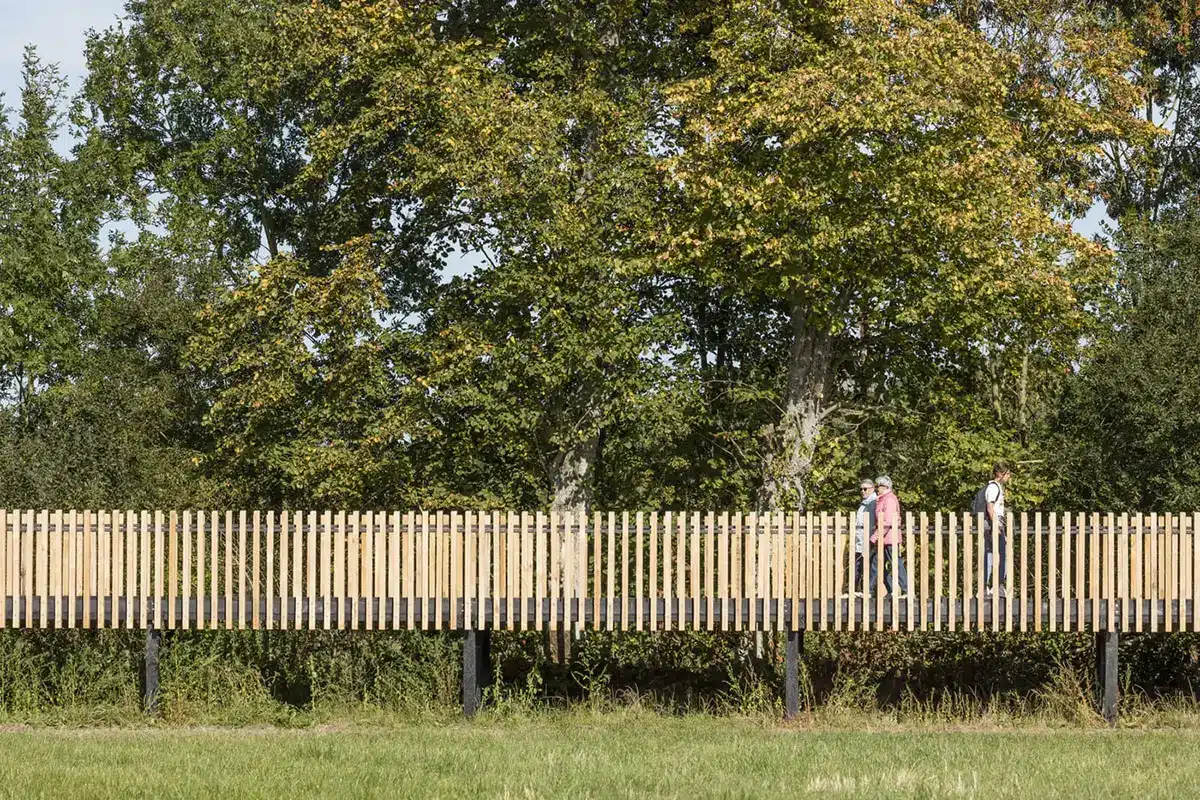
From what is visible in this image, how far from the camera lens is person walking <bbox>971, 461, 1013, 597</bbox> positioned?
16094 millimetres

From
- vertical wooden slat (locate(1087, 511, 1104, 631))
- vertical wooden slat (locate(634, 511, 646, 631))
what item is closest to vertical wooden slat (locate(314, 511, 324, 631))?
vertical wooden slat (locate(634, 511, 646, 631))

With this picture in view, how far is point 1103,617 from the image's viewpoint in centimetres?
1584

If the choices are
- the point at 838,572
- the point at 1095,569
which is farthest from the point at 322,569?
the point at 1095,569

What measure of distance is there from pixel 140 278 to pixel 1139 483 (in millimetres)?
20805

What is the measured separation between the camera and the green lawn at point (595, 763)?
1045cm

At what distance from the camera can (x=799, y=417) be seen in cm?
2364

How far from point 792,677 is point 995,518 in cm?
247

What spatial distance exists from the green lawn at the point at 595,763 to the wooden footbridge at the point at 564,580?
1222 millimetres

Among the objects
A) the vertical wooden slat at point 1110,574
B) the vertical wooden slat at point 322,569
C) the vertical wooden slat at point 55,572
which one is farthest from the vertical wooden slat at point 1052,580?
the vertical wooden slat at point 55,572

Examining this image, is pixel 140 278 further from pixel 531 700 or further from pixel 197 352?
pixel 531 700

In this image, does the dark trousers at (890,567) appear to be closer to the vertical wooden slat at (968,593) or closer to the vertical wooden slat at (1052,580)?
the vertical wooden slat at (968,593)

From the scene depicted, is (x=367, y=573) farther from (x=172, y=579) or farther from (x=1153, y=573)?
(x=1153, y=573)

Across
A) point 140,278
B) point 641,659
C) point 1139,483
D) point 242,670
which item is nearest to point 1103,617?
point 641,659

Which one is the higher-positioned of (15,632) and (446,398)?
(446,398)
